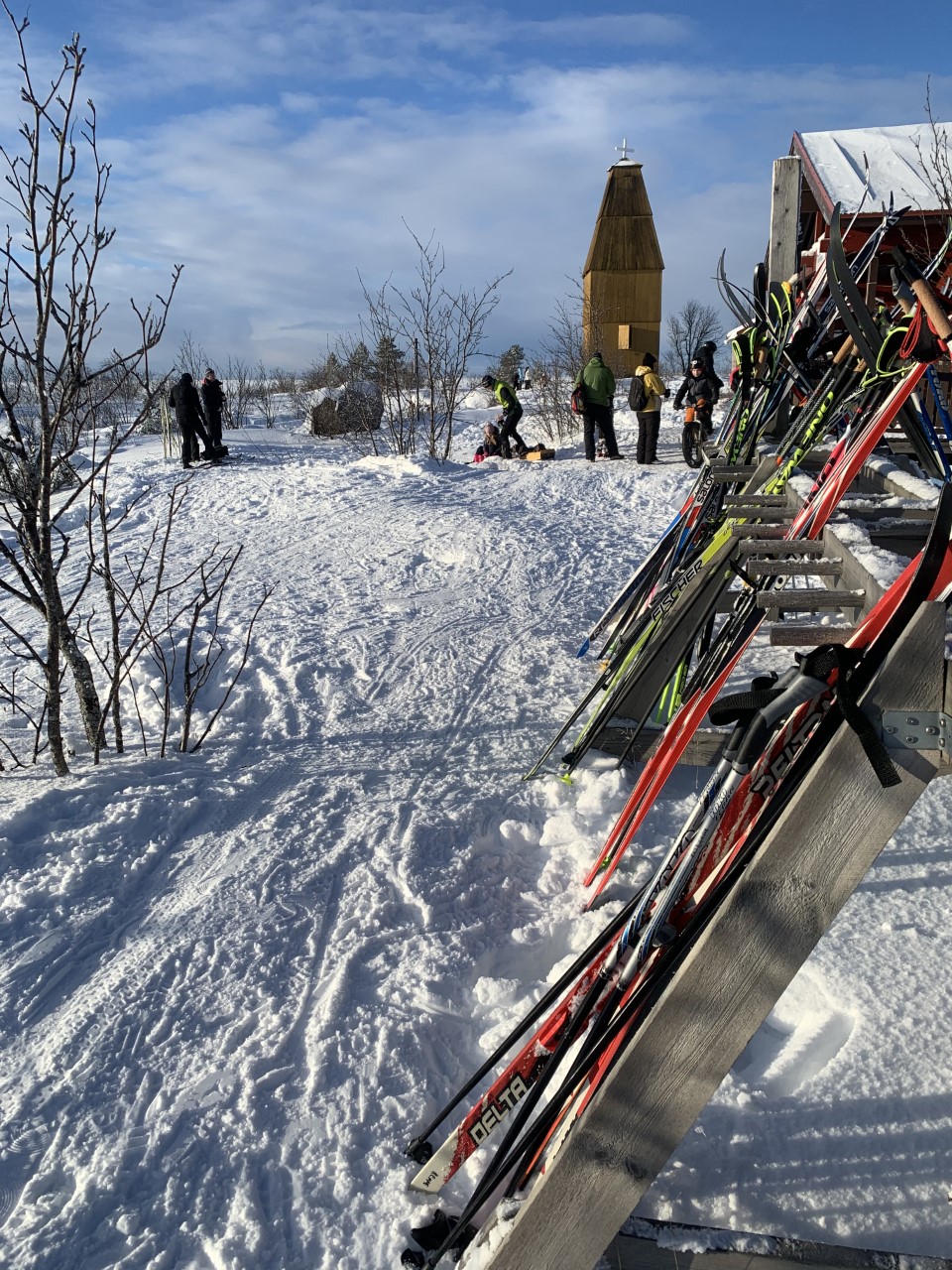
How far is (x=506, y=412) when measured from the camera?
13367 mm

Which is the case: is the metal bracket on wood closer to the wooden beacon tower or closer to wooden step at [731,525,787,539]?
wooden step at [731,525,787,539]

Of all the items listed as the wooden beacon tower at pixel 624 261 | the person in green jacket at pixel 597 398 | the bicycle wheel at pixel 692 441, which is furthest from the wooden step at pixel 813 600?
the wooden beacon tower at pixel 624 261

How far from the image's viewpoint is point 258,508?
9.39 metres

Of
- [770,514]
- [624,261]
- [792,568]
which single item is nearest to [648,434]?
[770,514]

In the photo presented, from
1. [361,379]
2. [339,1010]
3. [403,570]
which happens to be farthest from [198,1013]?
[361,379]

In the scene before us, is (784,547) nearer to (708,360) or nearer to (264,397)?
(708,360)

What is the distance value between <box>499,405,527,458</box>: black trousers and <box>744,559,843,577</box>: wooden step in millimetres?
10453

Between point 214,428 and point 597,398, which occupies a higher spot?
point 597,398

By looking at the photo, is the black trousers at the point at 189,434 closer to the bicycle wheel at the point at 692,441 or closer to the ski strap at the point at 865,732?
the bicycle wheel at the point at 692,441

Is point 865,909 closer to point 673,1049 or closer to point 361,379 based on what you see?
point 673,1049

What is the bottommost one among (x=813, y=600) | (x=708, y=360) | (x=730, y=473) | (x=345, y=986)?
(x=345, y=986)

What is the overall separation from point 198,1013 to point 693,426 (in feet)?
32.0

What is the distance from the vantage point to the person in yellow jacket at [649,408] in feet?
36.1

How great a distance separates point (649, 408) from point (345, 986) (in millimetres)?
9978
